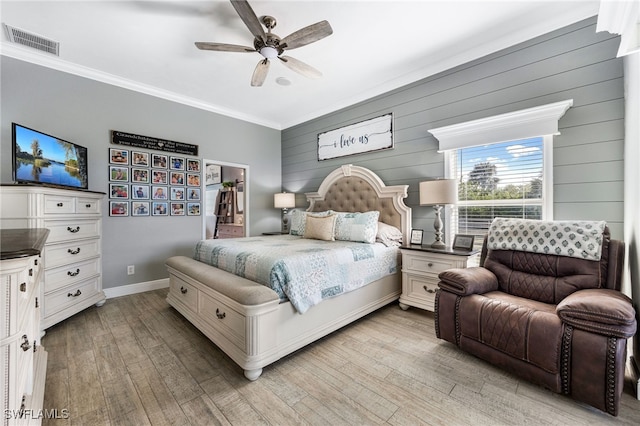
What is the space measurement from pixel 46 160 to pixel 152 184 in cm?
117

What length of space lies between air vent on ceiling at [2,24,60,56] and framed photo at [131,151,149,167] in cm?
Answer: 125

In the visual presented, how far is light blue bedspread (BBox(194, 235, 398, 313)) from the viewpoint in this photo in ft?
6.48

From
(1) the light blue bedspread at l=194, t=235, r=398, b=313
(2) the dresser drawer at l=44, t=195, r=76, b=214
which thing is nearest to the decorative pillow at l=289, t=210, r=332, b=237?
(1) the light blue bedspread at l=194, t=235, r=398, b=313

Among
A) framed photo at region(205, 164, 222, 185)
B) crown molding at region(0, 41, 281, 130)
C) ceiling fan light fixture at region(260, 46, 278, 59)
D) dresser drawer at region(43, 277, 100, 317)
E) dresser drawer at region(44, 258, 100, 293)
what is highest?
crown molding at region(0, 41, 281, 130)

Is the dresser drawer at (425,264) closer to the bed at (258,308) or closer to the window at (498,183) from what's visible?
the bed at (258,308)

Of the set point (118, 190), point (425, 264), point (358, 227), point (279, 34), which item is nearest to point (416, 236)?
point (425, 264)

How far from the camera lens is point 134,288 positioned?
3545 millimetres

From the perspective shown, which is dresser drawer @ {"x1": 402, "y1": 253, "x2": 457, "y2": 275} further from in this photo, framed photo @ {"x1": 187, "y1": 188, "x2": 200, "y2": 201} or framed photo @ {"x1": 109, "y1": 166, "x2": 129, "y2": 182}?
framed photo @ {"x1": 109, "y1": 166, "x2": 129, "y2": 182}

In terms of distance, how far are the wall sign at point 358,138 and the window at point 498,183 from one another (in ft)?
3.16

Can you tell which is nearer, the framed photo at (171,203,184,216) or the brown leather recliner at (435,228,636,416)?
the brown leather recliner at (435,228,636,416)

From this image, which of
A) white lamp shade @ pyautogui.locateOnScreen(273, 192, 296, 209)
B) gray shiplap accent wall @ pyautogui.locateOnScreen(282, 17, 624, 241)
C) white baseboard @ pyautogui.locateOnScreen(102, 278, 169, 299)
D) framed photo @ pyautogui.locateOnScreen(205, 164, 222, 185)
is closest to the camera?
gray shiplap accent wall @ pyautogui.locateOnScreen(282, 17, 624, 241)

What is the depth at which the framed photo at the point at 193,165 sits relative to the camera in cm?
405

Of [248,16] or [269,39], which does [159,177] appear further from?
[248,16]

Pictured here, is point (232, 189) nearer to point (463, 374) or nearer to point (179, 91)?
point (179, 91)
